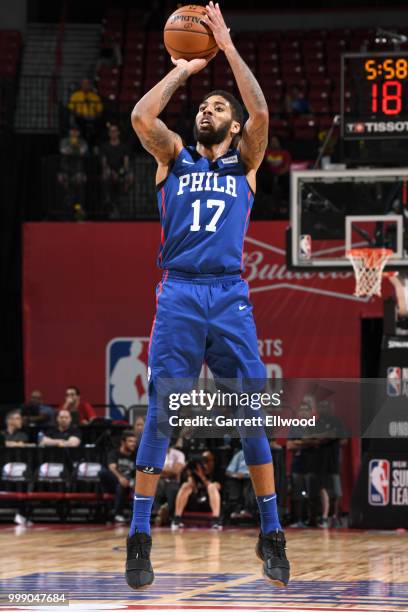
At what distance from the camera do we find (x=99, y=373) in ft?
60.3

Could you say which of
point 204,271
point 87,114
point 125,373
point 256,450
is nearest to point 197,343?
point 204,271

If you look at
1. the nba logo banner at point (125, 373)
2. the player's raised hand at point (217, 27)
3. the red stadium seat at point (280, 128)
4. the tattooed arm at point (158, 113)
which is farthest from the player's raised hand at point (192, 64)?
the red stadium seat at point (280, 128)

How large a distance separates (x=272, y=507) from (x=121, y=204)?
1319cm

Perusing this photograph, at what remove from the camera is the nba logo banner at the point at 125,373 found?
18156 millimetres

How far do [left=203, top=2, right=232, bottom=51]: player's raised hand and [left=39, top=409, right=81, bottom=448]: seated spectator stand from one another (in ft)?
33.8

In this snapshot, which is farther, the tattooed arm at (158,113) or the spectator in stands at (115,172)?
the spectator in stands at (115,172)

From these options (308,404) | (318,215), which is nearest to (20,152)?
(318,215)

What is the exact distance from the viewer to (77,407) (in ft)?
55.6

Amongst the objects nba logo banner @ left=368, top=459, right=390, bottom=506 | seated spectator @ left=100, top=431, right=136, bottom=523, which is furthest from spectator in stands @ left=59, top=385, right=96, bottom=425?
nba logo banner @ left=368, top=459, right=390, bottom=506

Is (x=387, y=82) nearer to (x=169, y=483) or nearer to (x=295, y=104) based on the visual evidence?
(x=169, y=483)

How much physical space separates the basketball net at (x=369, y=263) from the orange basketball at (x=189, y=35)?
775cm

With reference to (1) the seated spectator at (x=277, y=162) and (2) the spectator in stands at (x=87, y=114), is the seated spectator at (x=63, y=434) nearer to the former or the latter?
(1) the seated spectator at (x=277, y=162)

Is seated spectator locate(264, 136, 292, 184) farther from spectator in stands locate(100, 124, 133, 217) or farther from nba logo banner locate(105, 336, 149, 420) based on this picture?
nba logo banner locate(105, 336, 149, 420)

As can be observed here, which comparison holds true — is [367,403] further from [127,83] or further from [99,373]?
[127,83]
